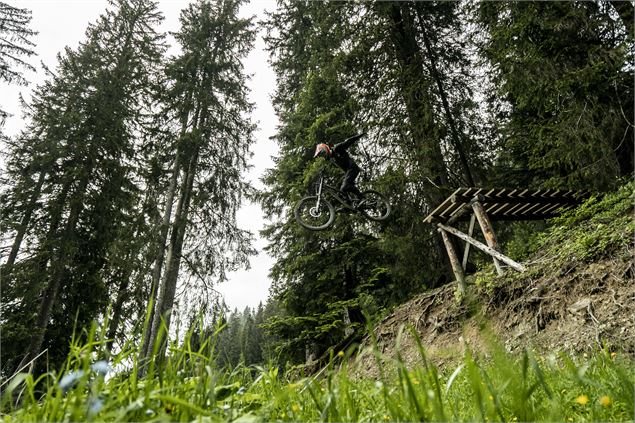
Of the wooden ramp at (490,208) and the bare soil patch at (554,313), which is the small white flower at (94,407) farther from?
the wooden ramp at (490,208)

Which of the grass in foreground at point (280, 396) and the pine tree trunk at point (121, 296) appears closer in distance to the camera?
the grass in foreground at point (280, 396)

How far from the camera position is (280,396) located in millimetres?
1286

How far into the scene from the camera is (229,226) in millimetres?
16312

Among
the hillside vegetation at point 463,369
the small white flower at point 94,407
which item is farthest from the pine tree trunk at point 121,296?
the small white flower at point 94,407

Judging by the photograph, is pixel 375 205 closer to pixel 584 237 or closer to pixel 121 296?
pixel 584 237

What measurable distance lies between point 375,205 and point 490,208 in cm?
297

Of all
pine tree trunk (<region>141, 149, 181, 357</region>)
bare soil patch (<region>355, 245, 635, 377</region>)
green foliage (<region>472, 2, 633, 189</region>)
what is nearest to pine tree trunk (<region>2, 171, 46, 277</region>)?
pine tree trunk (<region>141, 149, 181, 357</region>)

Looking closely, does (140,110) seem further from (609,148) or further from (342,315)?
(609,148)

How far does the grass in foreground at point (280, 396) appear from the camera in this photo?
115 centimetres

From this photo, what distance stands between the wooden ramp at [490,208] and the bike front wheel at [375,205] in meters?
1.26

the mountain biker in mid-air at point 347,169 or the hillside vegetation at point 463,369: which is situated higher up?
the mountain biker in mid-air at point 347,169

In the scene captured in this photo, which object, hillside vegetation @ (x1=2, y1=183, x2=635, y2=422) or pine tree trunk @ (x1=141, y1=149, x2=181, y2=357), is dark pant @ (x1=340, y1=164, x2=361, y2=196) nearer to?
hillside vegetation @ (x1=2, y1=183, x2=635, y2=422)

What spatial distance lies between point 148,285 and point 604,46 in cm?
1509

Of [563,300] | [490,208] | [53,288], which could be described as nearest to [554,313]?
[563,300]
